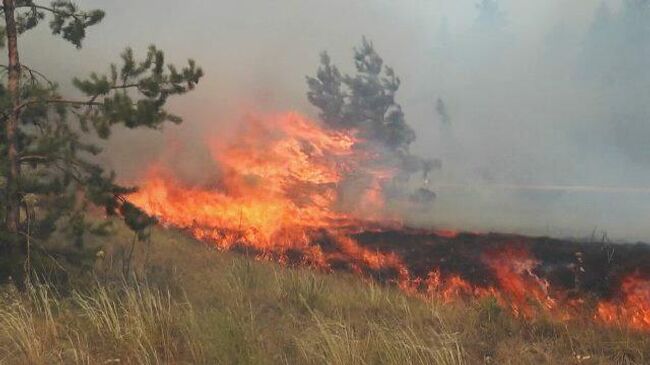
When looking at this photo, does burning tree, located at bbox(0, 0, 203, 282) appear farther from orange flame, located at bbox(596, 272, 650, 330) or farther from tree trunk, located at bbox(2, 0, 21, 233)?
orange flame, located at bbox(596, 272, 650, 330)

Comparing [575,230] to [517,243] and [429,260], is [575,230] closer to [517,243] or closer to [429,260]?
[517,243]

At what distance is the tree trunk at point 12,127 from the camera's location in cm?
769

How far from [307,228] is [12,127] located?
45.7 ft

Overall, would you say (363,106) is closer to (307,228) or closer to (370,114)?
(370,114)

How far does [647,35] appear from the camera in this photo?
78.1 meters

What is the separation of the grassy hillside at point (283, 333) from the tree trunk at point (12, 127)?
1135mm

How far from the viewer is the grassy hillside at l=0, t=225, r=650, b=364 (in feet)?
17.5

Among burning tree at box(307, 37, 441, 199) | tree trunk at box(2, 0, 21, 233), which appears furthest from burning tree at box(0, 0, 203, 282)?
burning tree at box(307, 37, 441, 199)

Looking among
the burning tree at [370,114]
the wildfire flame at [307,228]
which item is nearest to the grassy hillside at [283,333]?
the wildfire flame at [307,228]

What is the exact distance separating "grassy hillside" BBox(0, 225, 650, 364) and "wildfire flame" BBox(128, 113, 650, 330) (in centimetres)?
105

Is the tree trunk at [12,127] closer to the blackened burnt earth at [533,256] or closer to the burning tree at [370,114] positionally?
the blackened burnt earth at [533,256]

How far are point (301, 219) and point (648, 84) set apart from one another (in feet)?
281

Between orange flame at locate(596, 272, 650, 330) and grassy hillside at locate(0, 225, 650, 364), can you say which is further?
orange flame at locate(596, 272, 650, 330)

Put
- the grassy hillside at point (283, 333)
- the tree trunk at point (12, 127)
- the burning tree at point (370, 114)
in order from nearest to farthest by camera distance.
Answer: the grassy hillside at point (283, 333) → the tree trunk at point (12, 127) → the burning tree at point (370, 114)
